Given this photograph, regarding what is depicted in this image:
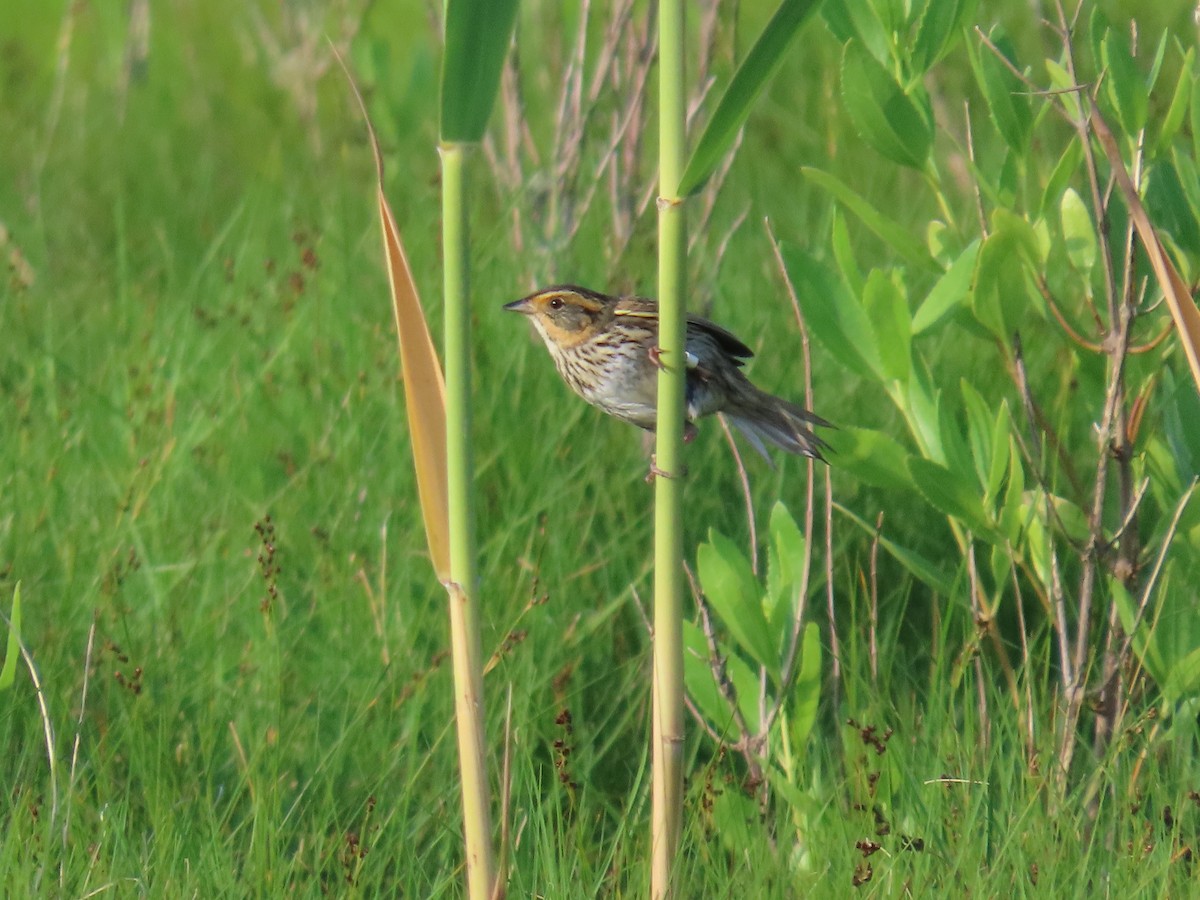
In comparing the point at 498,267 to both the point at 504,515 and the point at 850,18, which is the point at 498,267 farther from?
the point at 850,18

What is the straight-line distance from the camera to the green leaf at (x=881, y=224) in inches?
105

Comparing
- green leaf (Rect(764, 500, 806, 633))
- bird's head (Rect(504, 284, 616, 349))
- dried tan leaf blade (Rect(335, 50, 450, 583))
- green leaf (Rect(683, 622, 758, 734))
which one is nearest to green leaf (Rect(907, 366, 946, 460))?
green leaf (Rect(764, 500, 806, 633))

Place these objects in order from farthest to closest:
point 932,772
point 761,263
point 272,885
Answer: point 761,263 → point 932,772 → point 272,885

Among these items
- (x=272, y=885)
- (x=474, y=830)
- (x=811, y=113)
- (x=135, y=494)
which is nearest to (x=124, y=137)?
(x=811, y=113)

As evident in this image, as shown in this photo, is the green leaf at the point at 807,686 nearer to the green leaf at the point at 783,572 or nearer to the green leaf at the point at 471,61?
the green leaf at the point at 783,572

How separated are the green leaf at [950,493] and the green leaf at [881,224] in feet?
1.44

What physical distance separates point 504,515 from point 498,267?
94 cm

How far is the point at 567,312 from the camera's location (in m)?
3.29

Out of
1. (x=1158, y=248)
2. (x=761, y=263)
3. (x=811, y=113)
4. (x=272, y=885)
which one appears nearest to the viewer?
(x=1158, y=248)

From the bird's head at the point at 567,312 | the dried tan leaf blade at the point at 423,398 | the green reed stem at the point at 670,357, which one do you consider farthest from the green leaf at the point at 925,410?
the dried tan leaf blade at the point at 423,398

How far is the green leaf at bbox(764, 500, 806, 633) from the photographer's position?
8.98 ft

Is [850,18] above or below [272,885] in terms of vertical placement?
above

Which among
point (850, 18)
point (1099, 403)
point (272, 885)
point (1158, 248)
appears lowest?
point (272, 885)

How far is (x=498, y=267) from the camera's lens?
4.35m
